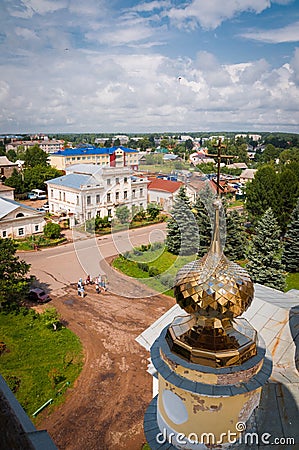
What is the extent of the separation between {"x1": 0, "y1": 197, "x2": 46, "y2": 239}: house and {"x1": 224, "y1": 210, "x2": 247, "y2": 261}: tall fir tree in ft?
47.6

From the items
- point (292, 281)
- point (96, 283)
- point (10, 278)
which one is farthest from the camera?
point (292, 281)

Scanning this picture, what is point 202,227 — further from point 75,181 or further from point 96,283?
point 75,181

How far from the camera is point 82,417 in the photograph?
9945 millimetres

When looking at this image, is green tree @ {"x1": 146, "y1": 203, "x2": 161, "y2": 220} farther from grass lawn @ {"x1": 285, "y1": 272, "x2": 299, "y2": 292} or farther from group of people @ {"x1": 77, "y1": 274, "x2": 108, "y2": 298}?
grass lawn @ {"x1": 285, "y1": 272, "x2": 299, "y2": 292}

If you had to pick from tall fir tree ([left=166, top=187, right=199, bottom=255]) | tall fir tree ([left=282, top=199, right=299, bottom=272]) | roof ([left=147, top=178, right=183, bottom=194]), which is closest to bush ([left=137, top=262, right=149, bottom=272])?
tall fir tree ([left=166, top=187, right=199, bottom=255])

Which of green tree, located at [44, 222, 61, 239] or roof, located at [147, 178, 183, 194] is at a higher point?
roof, located at [147, 178, 183, 194]

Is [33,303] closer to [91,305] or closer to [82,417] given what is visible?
[91,305]

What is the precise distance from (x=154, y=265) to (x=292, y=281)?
7917mm

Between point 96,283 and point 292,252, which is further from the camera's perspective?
point 292,252

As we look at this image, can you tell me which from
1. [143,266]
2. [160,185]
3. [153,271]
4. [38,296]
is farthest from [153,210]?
[38,296]

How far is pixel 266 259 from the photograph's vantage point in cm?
1841

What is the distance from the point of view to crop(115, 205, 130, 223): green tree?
30.8 metres

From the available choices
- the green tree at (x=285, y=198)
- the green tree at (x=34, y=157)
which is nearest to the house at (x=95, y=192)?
the green tree at (x=285, y=198)


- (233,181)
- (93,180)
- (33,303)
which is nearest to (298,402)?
(33,303)
